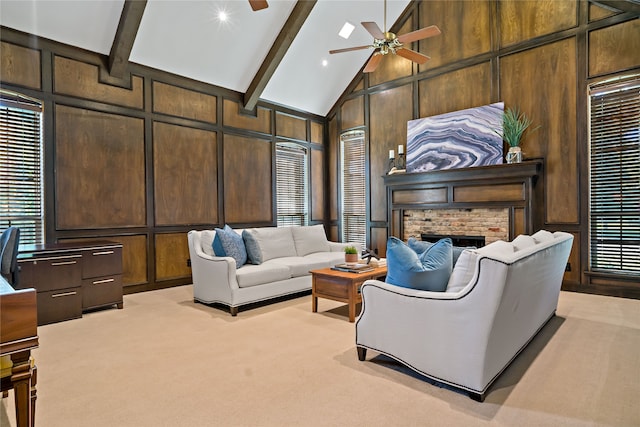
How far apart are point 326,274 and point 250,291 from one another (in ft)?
3.03

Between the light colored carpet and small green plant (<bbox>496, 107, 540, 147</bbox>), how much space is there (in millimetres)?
2559

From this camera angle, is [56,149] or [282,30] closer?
[56,149]

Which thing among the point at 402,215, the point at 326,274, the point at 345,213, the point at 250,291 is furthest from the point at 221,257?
the point at 345,213

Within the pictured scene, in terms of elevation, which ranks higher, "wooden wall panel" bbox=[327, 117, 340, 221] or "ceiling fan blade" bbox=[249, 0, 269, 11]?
"ceiling fan blade" bbox=[249, 0, 269, 11]

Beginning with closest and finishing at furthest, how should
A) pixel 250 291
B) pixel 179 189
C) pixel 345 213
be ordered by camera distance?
pixel 250 291 → pixel 179 189 → pixel 345 213

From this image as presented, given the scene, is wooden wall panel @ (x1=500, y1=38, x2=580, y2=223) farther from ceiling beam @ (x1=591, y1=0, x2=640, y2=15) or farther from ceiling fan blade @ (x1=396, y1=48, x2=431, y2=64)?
ceiling fan blade @ (x1=396, y1=48, x2=431, y2=64)

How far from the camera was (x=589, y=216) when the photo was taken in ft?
16.0

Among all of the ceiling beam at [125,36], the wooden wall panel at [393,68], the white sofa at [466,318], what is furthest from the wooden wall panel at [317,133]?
the white sofa at [466,318]

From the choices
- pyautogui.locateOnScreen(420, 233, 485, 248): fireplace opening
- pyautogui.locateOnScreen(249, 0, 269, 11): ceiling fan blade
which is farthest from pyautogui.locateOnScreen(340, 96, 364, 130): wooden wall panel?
pyautogui.locateOnScreen(249, 0, 269, 11): ceiling fan blade

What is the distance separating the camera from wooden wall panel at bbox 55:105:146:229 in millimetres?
4613

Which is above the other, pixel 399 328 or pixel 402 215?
pixel 402 215

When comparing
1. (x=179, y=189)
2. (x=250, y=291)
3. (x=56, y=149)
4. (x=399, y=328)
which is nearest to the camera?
(x=399, y=328)

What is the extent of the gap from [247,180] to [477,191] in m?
3.86

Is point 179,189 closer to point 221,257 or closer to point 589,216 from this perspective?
point 221,257
